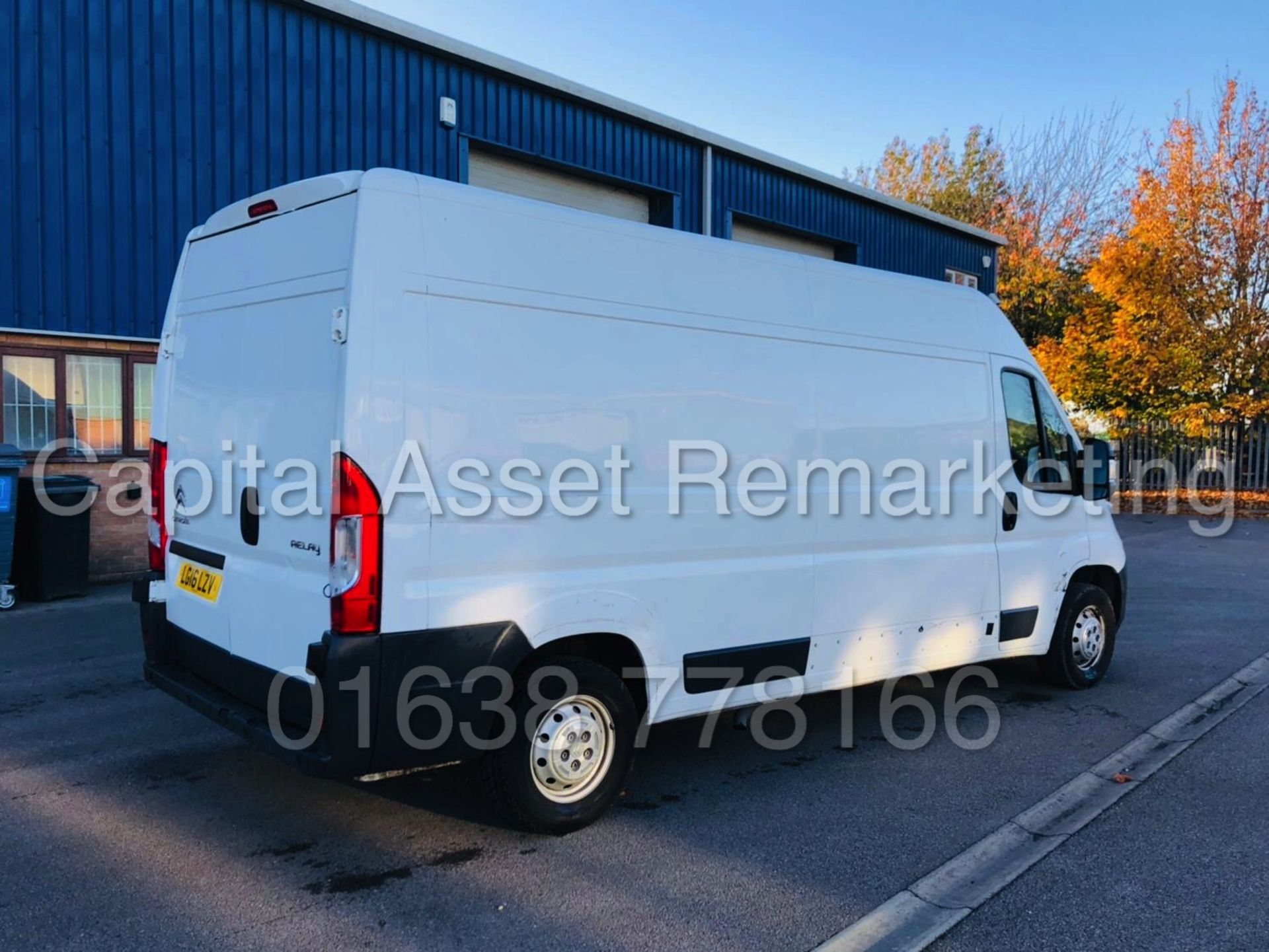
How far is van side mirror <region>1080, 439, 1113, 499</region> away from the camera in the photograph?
6258 mm

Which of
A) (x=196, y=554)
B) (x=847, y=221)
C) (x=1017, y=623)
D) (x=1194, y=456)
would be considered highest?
(x=847, y=221)

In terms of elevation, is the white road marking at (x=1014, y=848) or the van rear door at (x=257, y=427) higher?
the van rear door at (x=257, y=427)

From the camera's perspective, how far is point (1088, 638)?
655 centimetres

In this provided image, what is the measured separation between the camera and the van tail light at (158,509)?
467cm

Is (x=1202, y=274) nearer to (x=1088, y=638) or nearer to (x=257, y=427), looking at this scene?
(x=1088, y=638)

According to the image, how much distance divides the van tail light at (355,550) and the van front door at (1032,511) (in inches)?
150

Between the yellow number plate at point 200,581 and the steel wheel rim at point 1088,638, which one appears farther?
the steel wheel rim at point 1088,638

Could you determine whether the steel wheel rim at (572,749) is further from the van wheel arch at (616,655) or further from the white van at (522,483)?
the van wheel arch at (616,655)

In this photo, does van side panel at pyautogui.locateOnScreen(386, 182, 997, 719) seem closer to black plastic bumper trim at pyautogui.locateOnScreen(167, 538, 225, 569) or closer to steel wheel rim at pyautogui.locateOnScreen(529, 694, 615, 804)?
steel wheel rim at pyautogui.locateOnScreen(529, 694, 615, 804)

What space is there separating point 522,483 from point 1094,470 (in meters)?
4.21

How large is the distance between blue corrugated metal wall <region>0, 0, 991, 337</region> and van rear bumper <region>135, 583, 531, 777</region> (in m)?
7.38

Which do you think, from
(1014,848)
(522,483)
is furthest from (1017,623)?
(522,483)

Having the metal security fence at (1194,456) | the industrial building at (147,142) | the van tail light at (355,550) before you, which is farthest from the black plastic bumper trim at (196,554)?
the metal security fence at (1194,456)

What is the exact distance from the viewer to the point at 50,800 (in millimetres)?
4320
